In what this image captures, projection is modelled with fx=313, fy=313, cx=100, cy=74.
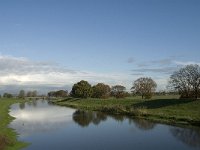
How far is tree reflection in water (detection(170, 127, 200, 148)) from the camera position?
34.1m

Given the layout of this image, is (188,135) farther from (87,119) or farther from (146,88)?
(146,88)

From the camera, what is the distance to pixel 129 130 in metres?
44.6

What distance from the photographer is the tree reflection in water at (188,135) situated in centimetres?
3414

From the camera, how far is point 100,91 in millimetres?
141125

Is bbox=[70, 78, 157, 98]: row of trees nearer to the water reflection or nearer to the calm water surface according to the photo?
the water reflection

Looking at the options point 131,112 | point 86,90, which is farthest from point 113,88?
point 131,112

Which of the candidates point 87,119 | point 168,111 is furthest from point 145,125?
point 168,111

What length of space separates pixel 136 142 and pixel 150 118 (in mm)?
21542

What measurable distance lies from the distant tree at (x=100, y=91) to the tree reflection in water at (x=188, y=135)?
321 ft

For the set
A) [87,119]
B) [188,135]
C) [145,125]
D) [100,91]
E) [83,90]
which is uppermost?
[83,90]

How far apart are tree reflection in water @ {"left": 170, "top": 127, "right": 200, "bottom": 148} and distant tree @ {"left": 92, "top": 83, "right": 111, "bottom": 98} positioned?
321 feet

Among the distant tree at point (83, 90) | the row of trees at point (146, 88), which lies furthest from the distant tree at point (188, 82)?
the distant tree at point (83, 90)

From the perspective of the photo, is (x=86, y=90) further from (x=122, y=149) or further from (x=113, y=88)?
(x=122, y=149)

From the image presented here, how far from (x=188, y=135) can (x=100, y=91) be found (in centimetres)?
10330
